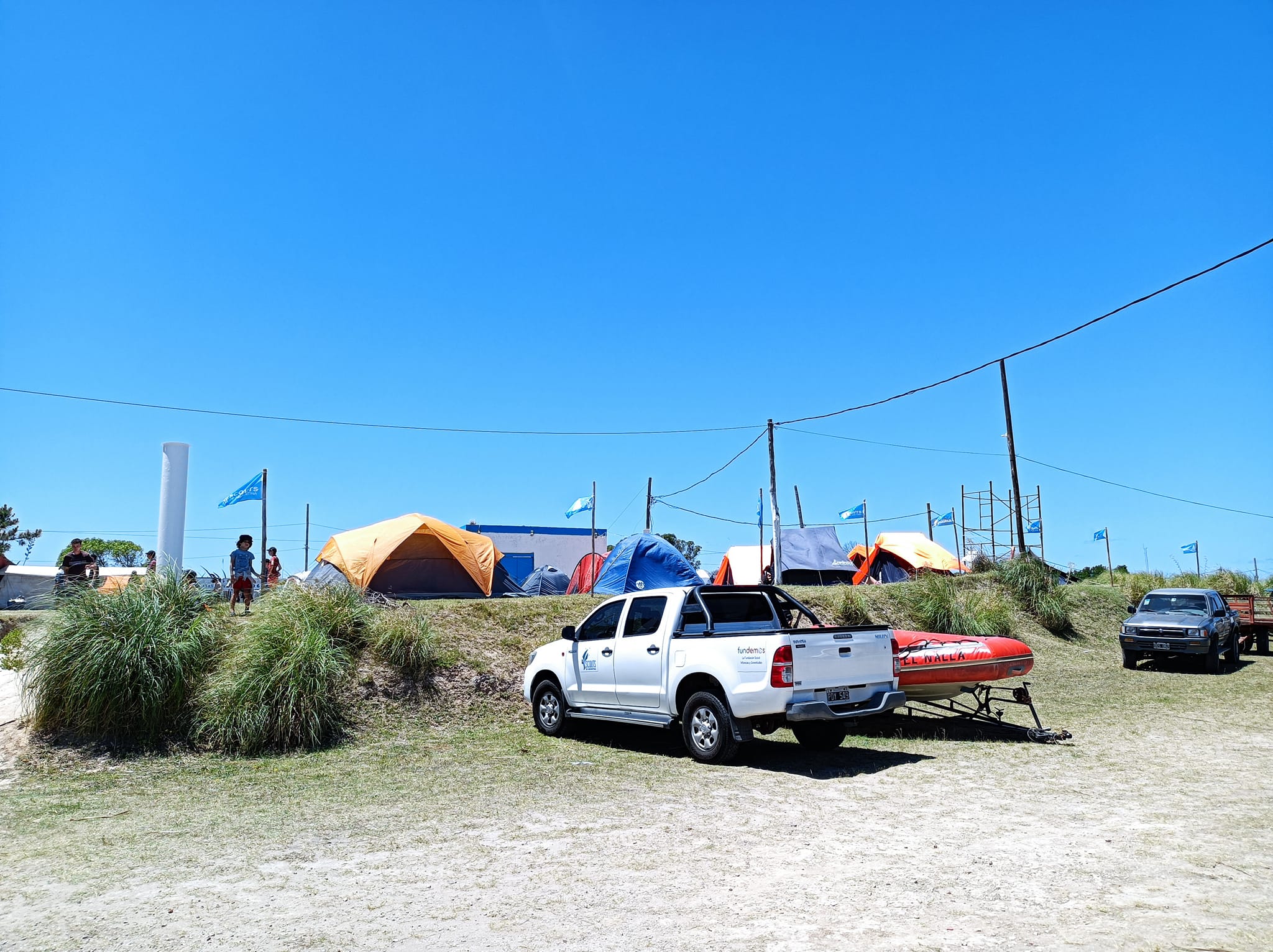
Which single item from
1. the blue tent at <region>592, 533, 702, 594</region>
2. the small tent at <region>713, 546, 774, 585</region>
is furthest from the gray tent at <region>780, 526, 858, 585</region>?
the blue tent at <region>592, 533, 702, 594</region>

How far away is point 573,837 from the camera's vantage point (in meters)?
7.14

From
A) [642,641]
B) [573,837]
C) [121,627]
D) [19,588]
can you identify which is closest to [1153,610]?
[642,641]

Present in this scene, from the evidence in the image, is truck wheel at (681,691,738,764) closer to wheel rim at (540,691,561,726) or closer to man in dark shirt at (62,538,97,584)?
wheel rim at (540,691,561,726)

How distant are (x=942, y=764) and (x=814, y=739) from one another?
1.52 m

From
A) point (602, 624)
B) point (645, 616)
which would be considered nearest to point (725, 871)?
point (645, 616)

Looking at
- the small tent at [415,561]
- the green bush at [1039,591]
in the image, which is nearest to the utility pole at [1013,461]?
the green bush at [1039,591]

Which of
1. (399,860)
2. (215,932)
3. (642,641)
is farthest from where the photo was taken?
(642,641)

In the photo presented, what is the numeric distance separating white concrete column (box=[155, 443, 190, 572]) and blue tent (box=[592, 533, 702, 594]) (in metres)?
12.1

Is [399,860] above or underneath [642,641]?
underneath

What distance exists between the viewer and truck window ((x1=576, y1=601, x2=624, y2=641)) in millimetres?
11516

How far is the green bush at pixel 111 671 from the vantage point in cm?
1141

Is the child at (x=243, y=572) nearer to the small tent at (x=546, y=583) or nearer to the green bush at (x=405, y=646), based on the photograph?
the green bush at (x=405, y=646)

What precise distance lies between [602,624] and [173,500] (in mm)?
8679

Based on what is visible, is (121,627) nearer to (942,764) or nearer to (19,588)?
(942,764)
